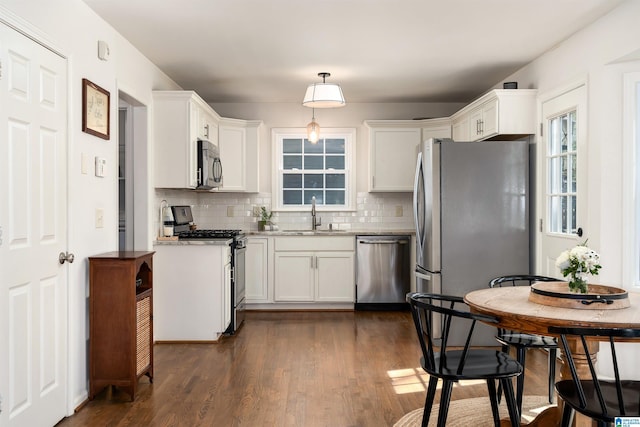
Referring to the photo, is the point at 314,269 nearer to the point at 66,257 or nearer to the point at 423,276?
the point at 423,276

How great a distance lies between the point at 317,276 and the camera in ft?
21.5

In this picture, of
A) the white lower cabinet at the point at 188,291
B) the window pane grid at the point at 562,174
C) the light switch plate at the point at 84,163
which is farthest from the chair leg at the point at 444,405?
the white lower cabinet at the point at 188,291

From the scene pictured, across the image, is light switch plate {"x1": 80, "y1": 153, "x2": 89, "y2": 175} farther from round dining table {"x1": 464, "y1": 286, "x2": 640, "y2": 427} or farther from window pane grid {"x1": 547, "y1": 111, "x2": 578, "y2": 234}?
window pane grid {"x1": 547, "y1": 111, "x2": 578, "y2": 234}

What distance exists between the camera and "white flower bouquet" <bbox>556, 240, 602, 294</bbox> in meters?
2.56

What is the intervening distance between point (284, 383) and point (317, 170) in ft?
12.3

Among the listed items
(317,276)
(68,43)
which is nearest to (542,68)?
(317,276)

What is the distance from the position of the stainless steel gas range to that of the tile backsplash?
953 millimetres

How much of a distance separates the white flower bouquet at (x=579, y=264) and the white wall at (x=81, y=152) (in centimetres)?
266

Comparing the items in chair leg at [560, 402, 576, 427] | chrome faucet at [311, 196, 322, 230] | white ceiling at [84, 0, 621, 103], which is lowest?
chair leg at [560, 402, 576, 427]

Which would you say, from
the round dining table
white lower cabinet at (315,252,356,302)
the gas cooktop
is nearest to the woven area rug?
the round dining table

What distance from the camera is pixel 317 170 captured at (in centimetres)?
720

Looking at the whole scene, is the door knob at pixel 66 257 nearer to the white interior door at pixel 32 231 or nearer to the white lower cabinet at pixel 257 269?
the white interior door at pixel 32 231

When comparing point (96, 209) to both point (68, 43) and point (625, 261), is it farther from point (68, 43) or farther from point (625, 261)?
point (625, 261)

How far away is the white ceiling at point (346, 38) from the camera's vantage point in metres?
3.71
